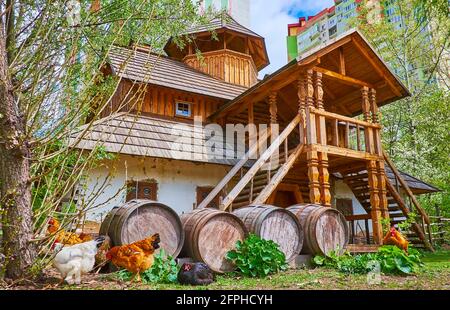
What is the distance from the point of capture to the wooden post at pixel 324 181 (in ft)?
30.9

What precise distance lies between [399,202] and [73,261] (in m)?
10.1

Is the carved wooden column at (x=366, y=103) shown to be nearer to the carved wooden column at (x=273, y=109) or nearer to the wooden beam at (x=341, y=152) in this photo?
the wooden beam at (x=341, y=152)

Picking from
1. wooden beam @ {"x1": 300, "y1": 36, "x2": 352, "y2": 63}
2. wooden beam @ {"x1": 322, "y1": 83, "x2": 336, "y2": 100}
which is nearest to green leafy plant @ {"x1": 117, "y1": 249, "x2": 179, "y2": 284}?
wooden beam @ {"x1": 300, "y1": 36, "x2": 352, "y2": 63}

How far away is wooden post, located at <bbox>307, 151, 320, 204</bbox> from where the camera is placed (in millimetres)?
9320

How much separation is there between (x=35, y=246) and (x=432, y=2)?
6.85 m

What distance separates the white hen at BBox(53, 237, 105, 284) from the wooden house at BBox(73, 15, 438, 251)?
3.99 meters

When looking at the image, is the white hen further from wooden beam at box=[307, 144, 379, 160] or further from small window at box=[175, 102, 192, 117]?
small window at box=[175, 102, 192, 117]

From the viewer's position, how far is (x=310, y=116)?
393 inches

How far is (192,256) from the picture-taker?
239 inches

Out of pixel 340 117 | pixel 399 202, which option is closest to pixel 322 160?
pixel 340 117

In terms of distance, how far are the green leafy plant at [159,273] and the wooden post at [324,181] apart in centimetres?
501
